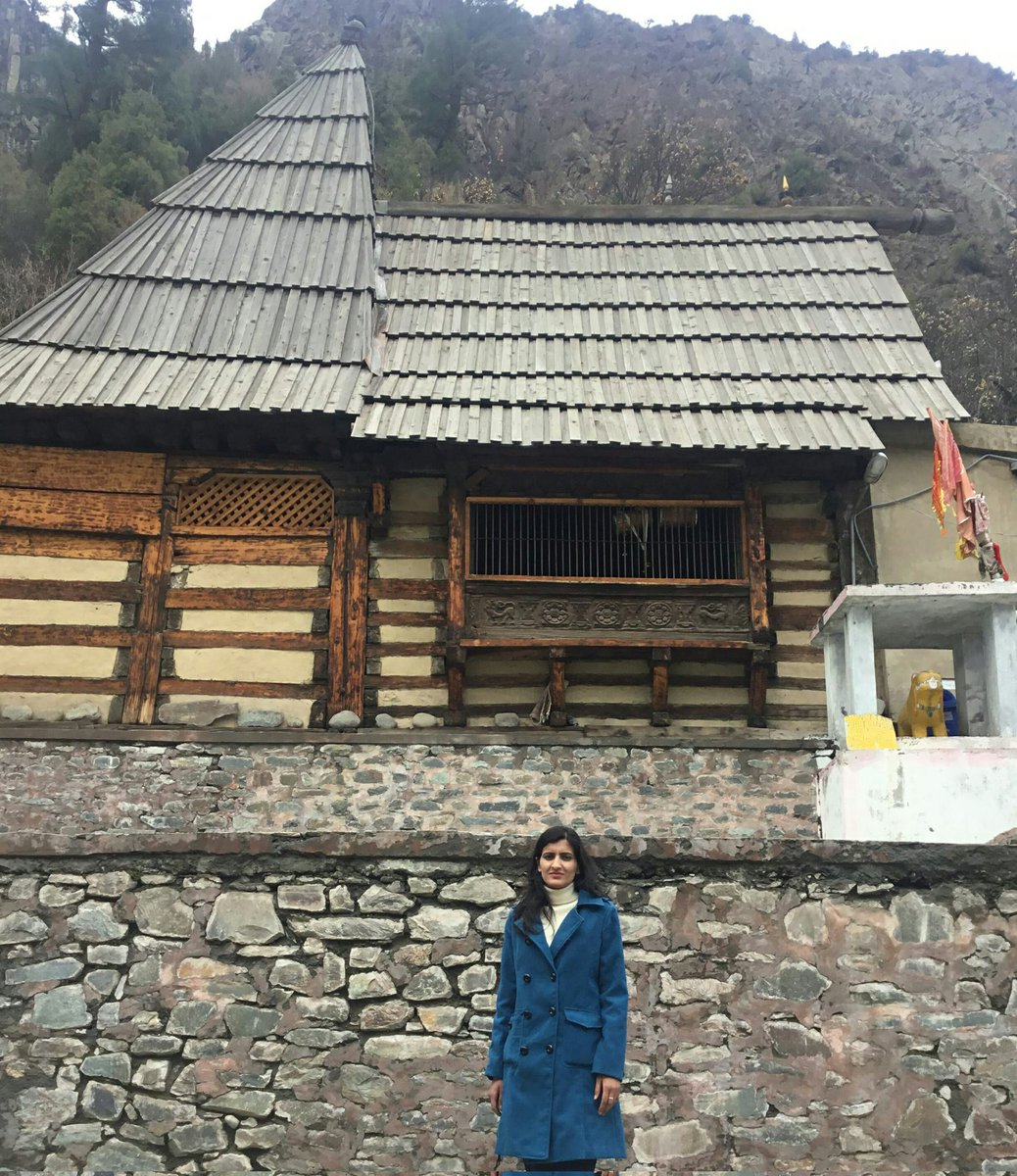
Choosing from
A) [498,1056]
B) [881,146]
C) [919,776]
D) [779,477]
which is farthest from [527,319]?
[881,146]

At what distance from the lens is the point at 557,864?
12.6ft

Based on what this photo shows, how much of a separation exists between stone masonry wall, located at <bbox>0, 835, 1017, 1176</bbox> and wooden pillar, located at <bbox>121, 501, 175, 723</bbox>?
530cm

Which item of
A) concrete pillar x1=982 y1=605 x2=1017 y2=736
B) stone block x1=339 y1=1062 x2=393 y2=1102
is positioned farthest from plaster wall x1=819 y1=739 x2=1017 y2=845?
stone block x1=339 y1=1062 x2=393 y2=1102

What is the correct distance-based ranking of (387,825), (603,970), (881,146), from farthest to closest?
(881,146), (387,825), (603,970)

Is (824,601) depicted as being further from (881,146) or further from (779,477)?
(881,146)

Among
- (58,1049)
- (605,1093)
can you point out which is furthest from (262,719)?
(605,1093)

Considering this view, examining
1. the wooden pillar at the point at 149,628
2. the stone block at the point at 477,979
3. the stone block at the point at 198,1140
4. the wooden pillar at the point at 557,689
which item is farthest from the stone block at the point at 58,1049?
the wooden pillar at the point at 557,689

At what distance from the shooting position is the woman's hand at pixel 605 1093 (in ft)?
11.7

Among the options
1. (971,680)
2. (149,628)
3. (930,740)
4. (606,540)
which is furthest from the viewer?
(606,540)

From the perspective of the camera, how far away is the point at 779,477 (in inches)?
416

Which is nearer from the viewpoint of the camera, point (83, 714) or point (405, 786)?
point (405, 786)

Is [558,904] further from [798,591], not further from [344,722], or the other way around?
[798,591]

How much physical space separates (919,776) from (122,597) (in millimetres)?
6912

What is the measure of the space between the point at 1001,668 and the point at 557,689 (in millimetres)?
3728
